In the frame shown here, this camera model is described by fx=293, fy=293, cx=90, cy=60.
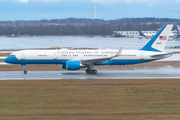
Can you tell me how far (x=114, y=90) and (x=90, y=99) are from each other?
4850 mm

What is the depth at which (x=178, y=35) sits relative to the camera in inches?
7697

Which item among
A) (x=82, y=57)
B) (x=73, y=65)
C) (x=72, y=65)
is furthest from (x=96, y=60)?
(x=72, y=65)

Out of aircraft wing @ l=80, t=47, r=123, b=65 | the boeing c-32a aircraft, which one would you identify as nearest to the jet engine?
the boeing c-32a aircraft

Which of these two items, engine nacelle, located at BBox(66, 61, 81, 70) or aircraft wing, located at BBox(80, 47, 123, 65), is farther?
aircraft wing, located at BBox(80, 47, 123, 65)

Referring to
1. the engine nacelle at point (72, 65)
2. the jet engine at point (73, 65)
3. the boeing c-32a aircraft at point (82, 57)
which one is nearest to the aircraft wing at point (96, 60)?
the boeing c-32a aircraft at point (82, 57)

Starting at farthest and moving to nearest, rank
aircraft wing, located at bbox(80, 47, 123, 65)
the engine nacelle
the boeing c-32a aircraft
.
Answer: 1. the boeing c-32a aircraft
2. aircraft wing, located at bbox(80, 47, 123, 65)
3. the engine nacelle

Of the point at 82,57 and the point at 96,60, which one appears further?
the point at 82,57

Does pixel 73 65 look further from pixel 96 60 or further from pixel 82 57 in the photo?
pixel 96 60

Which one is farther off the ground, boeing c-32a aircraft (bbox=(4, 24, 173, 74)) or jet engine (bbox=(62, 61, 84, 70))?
boeing c-32a aircraft (bbox=(4, 24, 173, 74))

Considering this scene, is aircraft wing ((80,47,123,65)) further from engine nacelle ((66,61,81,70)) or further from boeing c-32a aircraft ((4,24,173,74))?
engine nacelle ((66,61,81,70))

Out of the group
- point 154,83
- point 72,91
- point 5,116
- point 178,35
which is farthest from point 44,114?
point 178,35

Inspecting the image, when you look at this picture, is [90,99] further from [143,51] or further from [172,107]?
[143,51]

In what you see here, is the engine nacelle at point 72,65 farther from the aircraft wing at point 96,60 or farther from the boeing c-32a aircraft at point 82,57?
the aircraft wing at point 96,60

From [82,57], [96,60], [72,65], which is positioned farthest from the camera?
[82,57]
